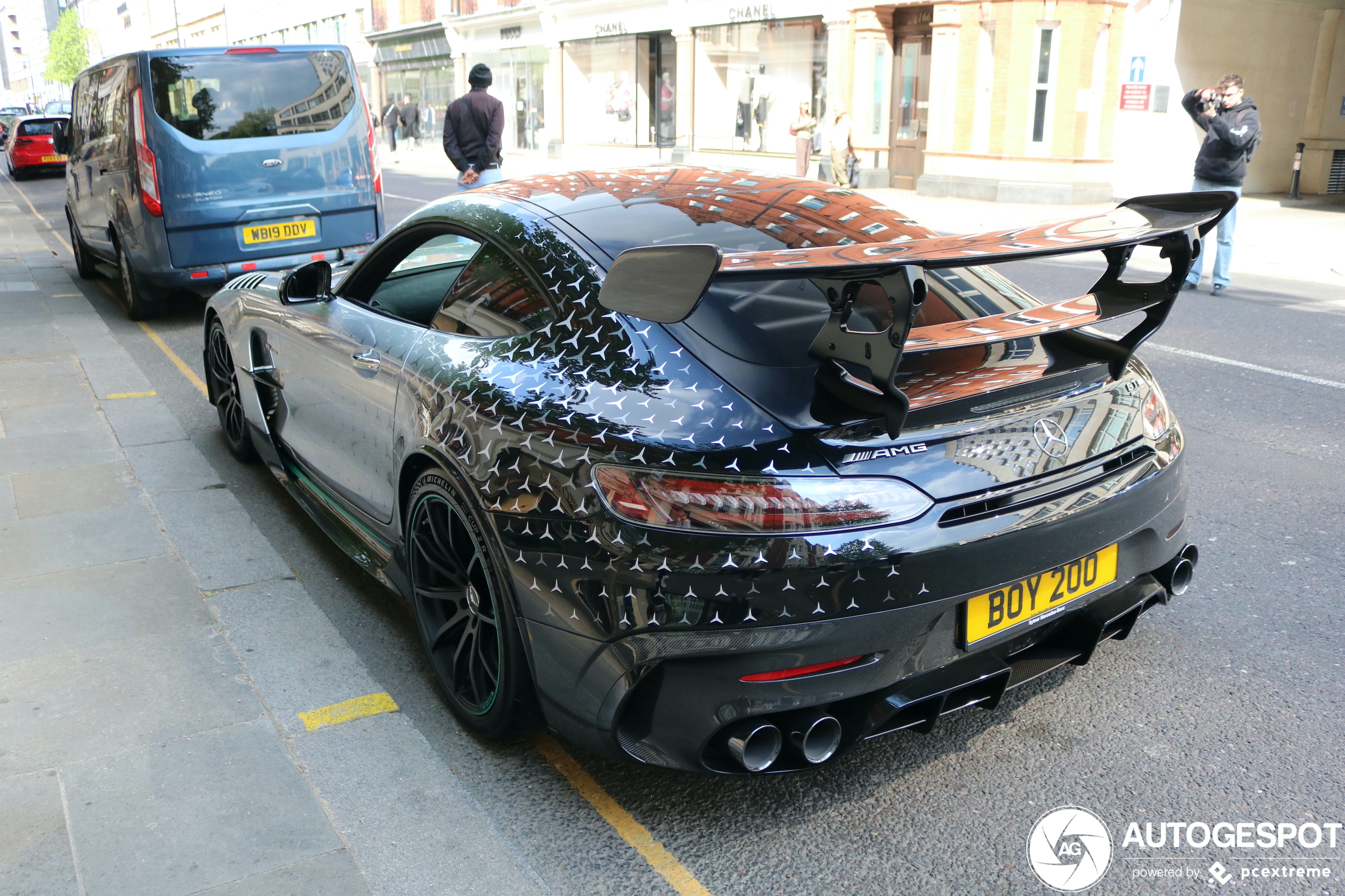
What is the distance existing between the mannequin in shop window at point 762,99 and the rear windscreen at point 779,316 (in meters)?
24.8

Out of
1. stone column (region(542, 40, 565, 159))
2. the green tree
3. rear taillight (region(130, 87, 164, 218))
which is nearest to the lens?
rear taillight (region(130, 87, 164, 218))

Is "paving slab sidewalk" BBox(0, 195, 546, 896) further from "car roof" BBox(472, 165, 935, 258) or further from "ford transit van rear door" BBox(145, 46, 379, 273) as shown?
"ford transit van rear door" BBox(145, 46, 379, 273)

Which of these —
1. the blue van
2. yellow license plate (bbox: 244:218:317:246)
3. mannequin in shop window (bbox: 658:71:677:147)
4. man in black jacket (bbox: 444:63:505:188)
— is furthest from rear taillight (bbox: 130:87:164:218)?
mannequin in shop window (bbox: 658:71:677:147)

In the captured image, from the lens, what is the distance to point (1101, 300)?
9.10ft

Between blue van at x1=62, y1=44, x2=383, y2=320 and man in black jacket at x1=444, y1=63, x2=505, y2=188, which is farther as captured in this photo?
man in black jacket at x1=444, y1=63, x2=505, y2=188

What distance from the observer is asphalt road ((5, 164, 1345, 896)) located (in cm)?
255

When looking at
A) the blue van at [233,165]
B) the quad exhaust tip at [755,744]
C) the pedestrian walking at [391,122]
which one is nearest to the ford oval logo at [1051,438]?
the quad exhaust tip at [755,744]

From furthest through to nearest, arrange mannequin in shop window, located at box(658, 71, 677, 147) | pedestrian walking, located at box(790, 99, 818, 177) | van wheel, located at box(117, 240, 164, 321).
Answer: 1. mannequin in shop window, located at box(658, 71, 677, 147)
2. pedestrian walking, located at box(790, 99, 818, 177)
3. van wheel, located at box(117, 240, 164, 321)

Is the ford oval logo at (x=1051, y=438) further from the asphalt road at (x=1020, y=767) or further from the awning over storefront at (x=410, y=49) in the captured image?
the awning over storefront at (x=410, y=49)

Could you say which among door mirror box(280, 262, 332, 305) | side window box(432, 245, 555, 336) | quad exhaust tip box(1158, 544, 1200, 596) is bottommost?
quad exhaust tip box(1158, 544, 1200, 596)

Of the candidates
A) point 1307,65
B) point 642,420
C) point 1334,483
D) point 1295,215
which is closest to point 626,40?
point 1307,65

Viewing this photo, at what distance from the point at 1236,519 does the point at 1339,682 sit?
1.42 meters

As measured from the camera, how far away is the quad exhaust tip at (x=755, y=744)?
235cm

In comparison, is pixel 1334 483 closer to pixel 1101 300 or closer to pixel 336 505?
pixel 1101 300
